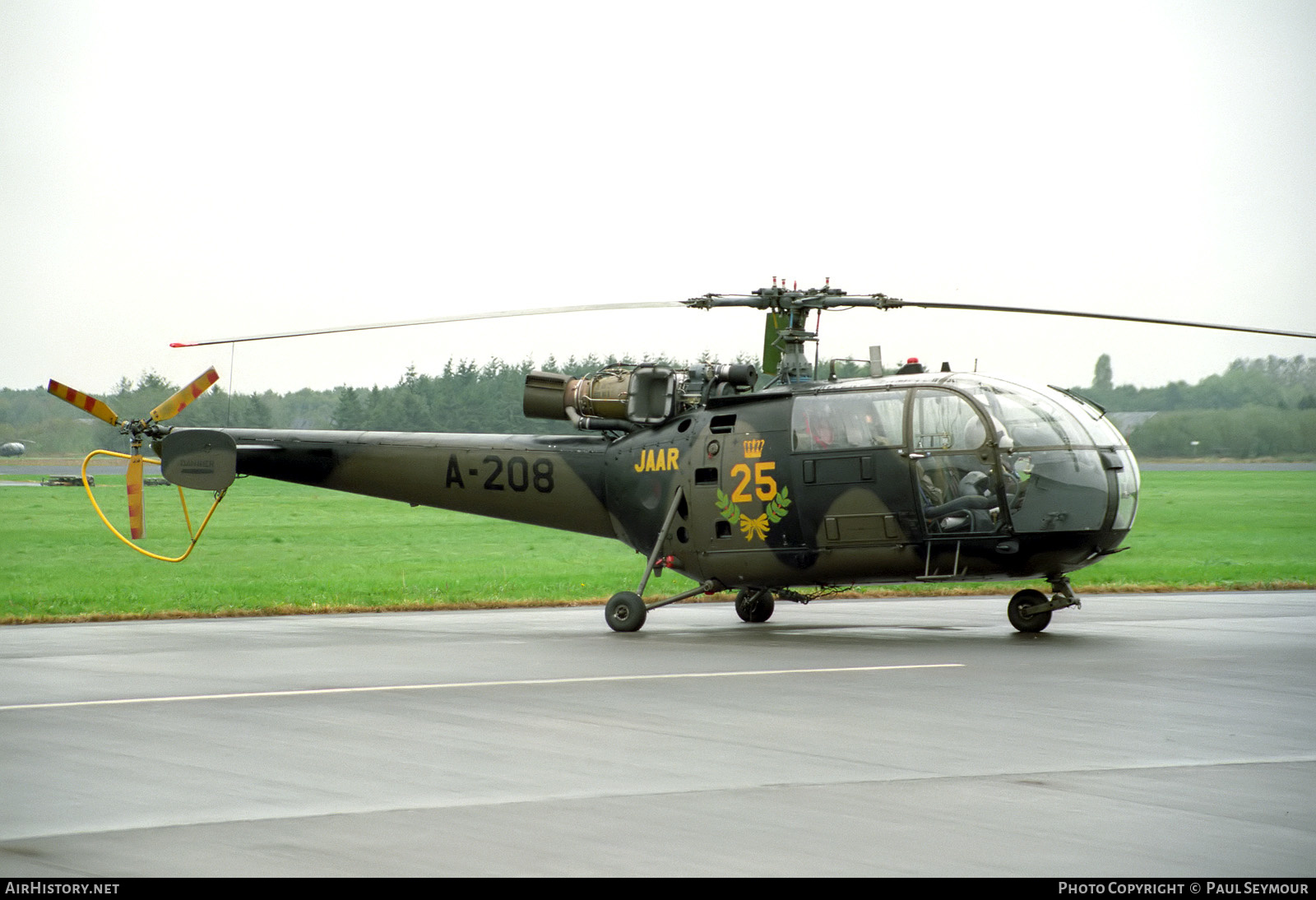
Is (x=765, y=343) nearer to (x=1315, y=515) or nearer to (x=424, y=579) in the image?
(x=424, y=579)

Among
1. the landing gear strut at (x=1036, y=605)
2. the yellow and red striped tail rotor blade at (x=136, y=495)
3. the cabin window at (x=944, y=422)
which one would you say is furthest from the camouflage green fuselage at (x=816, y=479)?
the yellow and red striped tail rotor blade at (x=136, y=495)

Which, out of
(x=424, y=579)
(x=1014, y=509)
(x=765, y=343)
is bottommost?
(x=424, y=579)

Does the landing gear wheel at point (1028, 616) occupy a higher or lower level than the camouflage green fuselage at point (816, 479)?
lower

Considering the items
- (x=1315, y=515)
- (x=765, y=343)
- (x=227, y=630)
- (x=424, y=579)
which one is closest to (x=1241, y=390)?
(x=1315, y=515)

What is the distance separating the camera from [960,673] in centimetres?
1130

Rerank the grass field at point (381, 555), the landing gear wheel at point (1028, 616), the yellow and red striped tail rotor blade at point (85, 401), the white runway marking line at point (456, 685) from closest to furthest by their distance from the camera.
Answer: the white runway marking line at point (456, 685) < the landing gear wheel at point (1028, 616) < the yellow and red striped tail rotor blade at point (85, 401) < the grass field at point (381, 555)

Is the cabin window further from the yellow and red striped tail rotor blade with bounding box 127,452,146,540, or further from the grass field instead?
the yellow and red striped tail rotor blade with bounding box 127,452,146,540

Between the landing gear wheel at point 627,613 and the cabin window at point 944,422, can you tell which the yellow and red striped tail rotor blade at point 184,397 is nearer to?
the landing gear wheel at point 627,613

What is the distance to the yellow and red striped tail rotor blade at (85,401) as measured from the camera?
16.3 metres

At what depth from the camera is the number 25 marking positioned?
48.7 feet

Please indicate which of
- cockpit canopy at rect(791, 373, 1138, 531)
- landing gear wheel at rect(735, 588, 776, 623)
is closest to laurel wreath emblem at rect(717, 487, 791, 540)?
cockpit canopy at rect(791, 373, 1138, 531)

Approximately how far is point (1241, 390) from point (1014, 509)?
2774 centimetres

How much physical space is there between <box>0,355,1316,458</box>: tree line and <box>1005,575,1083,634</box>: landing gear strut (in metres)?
11.1

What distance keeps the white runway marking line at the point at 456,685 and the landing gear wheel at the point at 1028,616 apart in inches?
112
